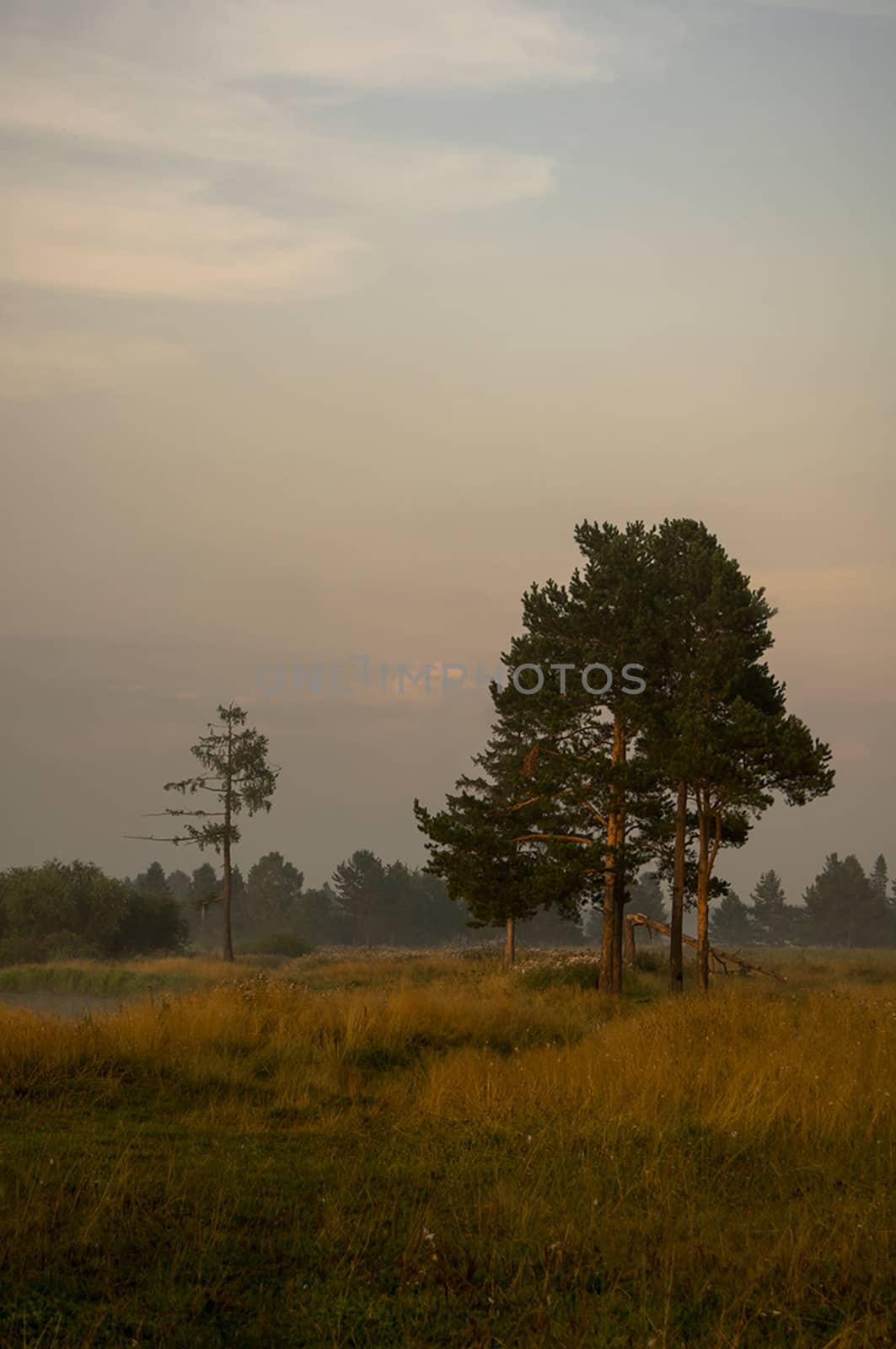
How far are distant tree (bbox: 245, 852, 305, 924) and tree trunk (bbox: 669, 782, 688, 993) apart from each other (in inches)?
3797

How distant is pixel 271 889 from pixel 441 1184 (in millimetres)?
122534

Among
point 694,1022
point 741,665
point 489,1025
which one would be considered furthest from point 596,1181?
point 741,665

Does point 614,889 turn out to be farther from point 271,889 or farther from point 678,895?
point 271,889

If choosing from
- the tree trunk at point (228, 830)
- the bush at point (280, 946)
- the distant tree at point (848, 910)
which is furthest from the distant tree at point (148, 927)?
the distant tree at point (848, 910)

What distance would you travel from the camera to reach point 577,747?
29.8 metres

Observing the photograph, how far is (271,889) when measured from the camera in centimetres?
12638

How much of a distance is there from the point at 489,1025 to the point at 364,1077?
3.66 m

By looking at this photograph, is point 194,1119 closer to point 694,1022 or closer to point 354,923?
point 694,1022

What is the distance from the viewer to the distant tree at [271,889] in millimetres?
122438

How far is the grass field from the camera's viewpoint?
203 inches

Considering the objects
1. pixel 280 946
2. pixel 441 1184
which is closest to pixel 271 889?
pixel 280 946

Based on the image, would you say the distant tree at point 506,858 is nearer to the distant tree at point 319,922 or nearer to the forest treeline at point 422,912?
the forest treeline at point 422,912

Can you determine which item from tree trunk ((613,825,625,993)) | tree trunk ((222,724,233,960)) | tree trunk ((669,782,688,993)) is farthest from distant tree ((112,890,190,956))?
tree trunk ((669,782,688,993))

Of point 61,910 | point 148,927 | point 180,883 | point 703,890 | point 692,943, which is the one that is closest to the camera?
point 703,890
